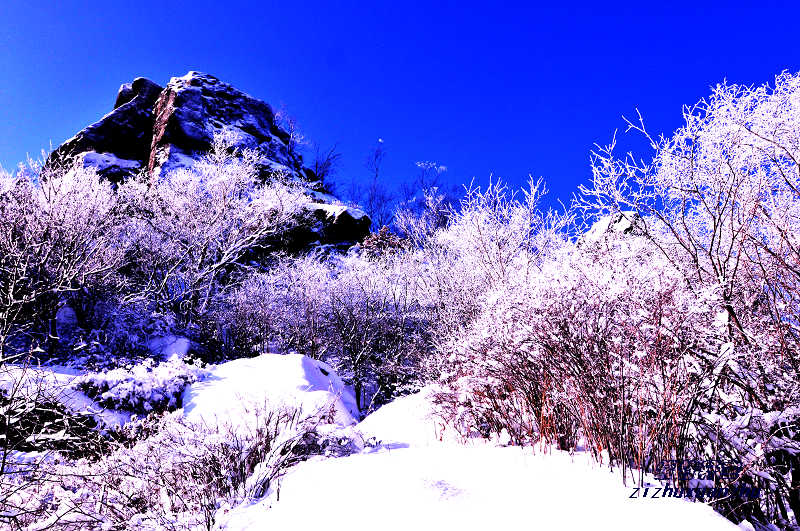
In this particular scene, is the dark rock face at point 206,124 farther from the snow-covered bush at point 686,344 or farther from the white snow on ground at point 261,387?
the snow-covered bush at point 686,344

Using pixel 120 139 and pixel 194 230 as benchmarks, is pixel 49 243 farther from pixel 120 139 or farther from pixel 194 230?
pixel 120 139

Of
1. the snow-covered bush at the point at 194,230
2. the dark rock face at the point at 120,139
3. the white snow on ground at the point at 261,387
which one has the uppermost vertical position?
the dark rock face at the point at 120,139

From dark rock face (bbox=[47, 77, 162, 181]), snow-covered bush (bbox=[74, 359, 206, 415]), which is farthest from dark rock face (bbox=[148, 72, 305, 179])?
snow-covered bush (bbox=[74, 359, 206, 415])

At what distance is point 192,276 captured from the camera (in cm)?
1728

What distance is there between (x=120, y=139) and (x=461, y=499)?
38653 millimetres

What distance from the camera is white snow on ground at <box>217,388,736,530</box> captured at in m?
2.36

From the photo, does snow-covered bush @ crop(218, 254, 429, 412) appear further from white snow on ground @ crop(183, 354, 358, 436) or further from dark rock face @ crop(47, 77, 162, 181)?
dark rock face @ crop(47, 77, 162, 181)

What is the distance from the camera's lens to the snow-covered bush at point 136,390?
26.3 ft

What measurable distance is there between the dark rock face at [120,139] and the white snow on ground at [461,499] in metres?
31.3

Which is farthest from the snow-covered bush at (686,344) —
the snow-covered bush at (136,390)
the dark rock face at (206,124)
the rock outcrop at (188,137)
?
the dark rock face at (206,124)

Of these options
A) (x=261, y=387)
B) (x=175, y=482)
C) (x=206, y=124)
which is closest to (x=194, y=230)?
(x=261, y=387)

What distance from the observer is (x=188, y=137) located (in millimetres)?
31109

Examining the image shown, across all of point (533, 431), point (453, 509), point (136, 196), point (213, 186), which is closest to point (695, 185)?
point (533, 431)

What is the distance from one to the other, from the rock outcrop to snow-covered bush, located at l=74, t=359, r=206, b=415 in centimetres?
1692
